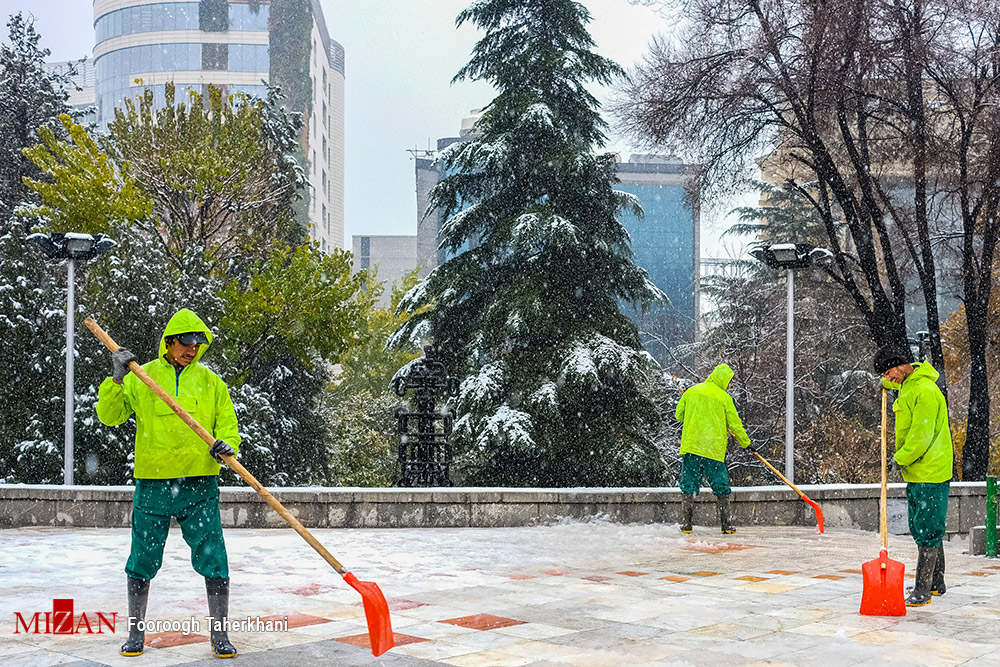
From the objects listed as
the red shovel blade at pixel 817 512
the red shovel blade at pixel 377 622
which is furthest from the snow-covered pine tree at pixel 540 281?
the red shovel blade at pixel 377 622

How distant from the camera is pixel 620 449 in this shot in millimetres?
19844

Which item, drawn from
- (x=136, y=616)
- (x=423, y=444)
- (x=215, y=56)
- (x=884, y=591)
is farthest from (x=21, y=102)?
(x=215, y=56)

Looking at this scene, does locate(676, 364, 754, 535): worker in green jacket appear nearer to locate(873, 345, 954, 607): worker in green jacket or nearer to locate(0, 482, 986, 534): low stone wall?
locate(0, 482, 986, 534): low stone wall

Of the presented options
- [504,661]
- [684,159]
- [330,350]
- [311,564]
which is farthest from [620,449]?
[504,661]

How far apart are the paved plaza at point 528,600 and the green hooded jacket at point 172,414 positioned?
87cm

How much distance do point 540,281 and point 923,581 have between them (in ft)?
47.3

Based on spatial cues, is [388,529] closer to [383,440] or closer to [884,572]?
[884,572]

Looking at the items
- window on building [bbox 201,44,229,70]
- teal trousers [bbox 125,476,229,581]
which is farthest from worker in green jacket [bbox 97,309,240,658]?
window on building [bbox 201,44,229,70]

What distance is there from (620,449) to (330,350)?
8871mm

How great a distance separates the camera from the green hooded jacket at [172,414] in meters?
5.21

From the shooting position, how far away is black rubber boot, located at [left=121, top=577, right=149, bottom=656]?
5090mm

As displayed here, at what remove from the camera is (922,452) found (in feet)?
22.3

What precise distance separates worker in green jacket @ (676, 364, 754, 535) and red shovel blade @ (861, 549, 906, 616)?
426cm
